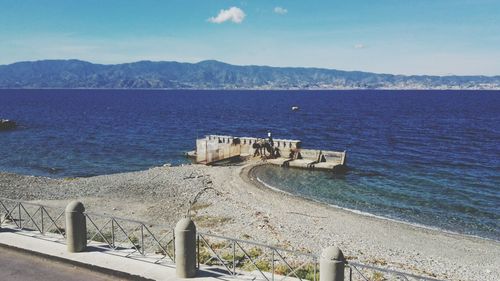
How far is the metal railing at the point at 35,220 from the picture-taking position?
46.4ft

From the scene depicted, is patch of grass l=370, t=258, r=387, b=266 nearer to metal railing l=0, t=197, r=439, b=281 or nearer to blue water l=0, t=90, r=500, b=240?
metal railing l=0, t=197, r=439, b=281

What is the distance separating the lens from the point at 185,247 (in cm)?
1049

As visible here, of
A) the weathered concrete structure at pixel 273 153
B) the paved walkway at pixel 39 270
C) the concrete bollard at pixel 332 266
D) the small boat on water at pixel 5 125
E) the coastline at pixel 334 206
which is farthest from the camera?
the small boat on water at pixel 5 125

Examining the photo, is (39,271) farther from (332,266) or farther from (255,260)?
(255,260)

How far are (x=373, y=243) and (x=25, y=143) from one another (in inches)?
2367

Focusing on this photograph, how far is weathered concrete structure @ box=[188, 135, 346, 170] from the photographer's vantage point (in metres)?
46.0

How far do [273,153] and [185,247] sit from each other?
38.9m

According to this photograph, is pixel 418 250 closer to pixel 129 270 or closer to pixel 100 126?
pixel 129 270

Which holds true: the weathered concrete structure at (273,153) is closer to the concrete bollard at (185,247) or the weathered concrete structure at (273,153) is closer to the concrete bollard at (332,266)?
the concrete bollard at (185,247)

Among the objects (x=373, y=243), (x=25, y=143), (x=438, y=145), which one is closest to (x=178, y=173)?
(x=373, y=243)

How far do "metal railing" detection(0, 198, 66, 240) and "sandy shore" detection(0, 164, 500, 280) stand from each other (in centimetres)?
388

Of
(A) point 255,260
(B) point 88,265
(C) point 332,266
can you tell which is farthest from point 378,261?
(B) point 88,265

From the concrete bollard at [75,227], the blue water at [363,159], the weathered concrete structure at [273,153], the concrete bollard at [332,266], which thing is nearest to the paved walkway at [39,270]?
the concrete bollard at [75,227]

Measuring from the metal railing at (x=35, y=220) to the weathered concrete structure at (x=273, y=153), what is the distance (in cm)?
2184
